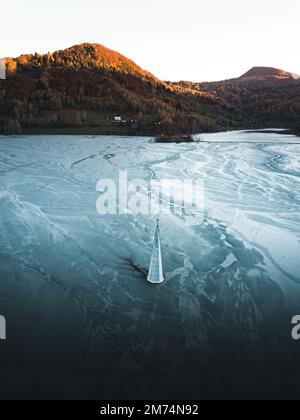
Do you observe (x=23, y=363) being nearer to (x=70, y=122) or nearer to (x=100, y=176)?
(x=100, y=176)

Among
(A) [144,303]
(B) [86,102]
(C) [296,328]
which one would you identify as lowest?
(C) [296,328]

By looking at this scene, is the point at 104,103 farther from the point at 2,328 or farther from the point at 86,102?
the point at 2,328

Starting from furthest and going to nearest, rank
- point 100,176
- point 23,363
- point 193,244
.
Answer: point 100,176 → point 193,244 → point 23,363

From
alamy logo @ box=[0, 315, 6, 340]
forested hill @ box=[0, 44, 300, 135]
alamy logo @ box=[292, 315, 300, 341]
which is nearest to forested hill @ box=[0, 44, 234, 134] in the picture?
forested hill @ box=[0, 44, 300, 135]

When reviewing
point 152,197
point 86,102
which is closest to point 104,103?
point 86,102

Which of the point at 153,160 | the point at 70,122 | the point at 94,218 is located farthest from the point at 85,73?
the point at 94,218

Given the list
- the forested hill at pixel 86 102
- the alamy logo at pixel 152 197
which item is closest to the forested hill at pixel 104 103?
the forested hill at pixel 86 102

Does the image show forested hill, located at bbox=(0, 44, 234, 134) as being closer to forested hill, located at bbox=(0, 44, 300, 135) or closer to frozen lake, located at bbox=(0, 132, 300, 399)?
forested hill, located at bbox=(0, 44, 300, 135)
